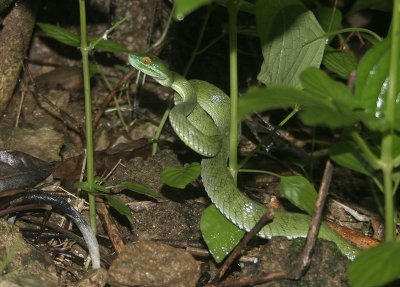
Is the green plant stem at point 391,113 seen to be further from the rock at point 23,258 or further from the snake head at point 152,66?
the snake head at point 152,66

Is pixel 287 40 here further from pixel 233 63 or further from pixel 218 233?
pixel 218 233

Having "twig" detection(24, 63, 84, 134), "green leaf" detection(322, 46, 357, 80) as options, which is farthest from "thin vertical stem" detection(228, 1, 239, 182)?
"twig" detection(24, 63, 84, 134)

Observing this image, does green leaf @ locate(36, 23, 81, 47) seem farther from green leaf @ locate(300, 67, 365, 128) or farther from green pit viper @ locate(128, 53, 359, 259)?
green leaf @ locate(300, 67, 365, 128)

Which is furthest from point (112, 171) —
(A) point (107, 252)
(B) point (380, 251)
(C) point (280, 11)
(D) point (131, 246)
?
(B) point (380, 251)

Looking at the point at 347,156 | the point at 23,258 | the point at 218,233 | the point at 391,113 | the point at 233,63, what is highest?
the point at 391,113

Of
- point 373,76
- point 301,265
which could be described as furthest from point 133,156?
point 373,76

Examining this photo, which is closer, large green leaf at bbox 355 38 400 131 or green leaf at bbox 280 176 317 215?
large green leaf at bbox 355 38 400 131
